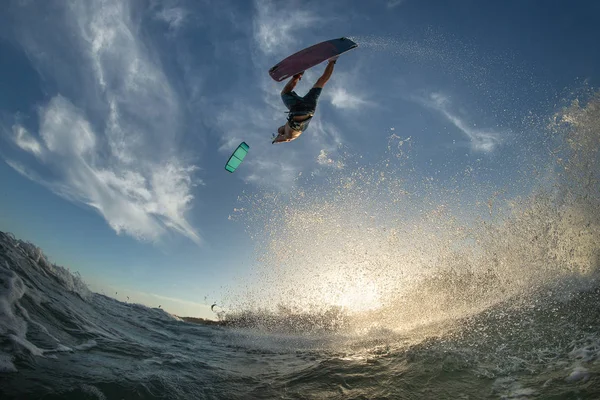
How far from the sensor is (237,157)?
32.9 ft

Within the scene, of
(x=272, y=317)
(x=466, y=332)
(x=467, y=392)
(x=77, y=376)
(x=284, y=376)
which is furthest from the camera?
(x=272, y=317)

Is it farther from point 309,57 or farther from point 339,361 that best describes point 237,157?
point 339,361

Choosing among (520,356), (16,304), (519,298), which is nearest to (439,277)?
(519,298)

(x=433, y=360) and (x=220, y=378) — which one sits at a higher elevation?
Answer: (x=433, y=360)

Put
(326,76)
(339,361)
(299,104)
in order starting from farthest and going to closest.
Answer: (326,76) < (299,104) < (339,361)

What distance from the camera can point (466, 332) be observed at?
6105mm

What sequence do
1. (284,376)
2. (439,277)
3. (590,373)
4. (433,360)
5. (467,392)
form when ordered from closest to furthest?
(590,373)
(467,392)
(433,360)
(284,376)
(439,277)

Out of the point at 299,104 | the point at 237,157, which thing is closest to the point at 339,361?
the point at 299,104

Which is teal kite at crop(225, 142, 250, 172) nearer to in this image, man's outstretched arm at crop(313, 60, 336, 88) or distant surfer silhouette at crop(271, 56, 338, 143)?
distant surfer silhouette at crop(271, 56, 338, 143)

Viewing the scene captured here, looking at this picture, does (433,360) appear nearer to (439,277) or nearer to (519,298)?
(519,298)

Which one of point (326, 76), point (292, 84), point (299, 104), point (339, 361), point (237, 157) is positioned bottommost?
point (339, 361)

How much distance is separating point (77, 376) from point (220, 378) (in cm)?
233

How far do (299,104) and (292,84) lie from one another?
3.09 feet

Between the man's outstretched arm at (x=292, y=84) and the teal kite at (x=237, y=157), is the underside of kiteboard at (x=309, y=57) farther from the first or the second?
the teal kite at (x=237, y=157)
